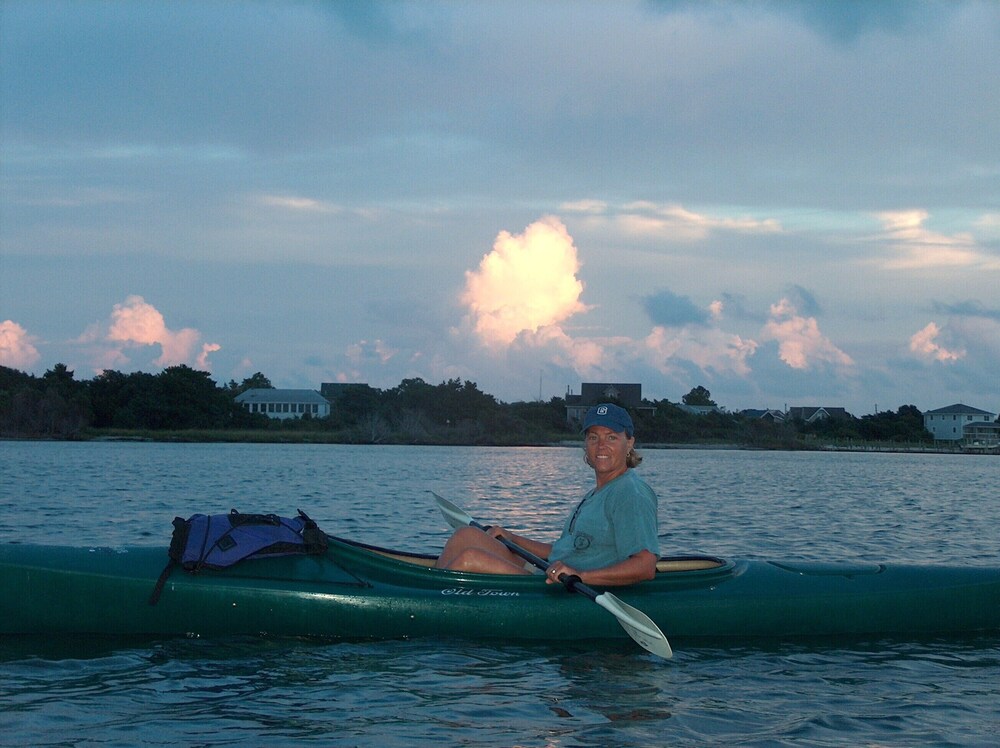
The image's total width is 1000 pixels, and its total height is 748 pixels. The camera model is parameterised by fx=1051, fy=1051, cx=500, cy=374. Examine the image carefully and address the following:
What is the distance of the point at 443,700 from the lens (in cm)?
528

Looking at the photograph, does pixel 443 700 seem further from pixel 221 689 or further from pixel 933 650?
pixel 933 650

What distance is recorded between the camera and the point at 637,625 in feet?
18.2

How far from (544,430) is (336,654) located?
71697 mm

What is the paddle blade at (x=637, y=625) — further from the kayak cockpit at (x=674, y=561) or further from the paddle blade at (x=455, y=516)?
the paddle blade at (x=455, y=516)

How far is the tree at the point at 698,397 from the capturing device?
99.2 metres

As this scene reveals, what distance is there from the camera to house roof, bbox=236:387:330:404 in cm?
8444

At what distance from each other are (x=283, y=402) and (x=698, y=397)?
3937cm

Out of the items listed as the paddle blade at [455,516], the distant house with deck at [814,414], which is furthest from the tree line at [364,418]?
the paddle blade at [455,516]

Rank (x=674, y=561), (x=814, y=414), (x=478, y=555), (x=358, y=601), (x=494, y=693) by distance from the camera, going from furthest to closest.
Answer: (x=814, y=414) → (x=674, y=561) → (x=478, y=555) → (x=358, y=601) → (x=494, y=693)

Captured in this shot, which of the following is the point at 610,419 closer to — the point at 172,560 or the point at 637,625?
the point at 637,625

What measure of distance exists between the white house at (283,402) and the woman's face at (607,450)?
78.7 meters

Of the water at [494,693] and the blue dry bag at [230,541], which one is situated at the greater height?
the blue dry bag at [230,541]

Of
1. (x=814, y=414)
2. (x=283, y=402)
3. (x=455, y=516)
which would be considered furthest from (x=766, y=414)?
(x=455, y=516)

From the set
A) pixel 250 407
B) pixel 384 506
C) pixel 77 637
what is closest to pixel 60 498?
pixel 384 506
